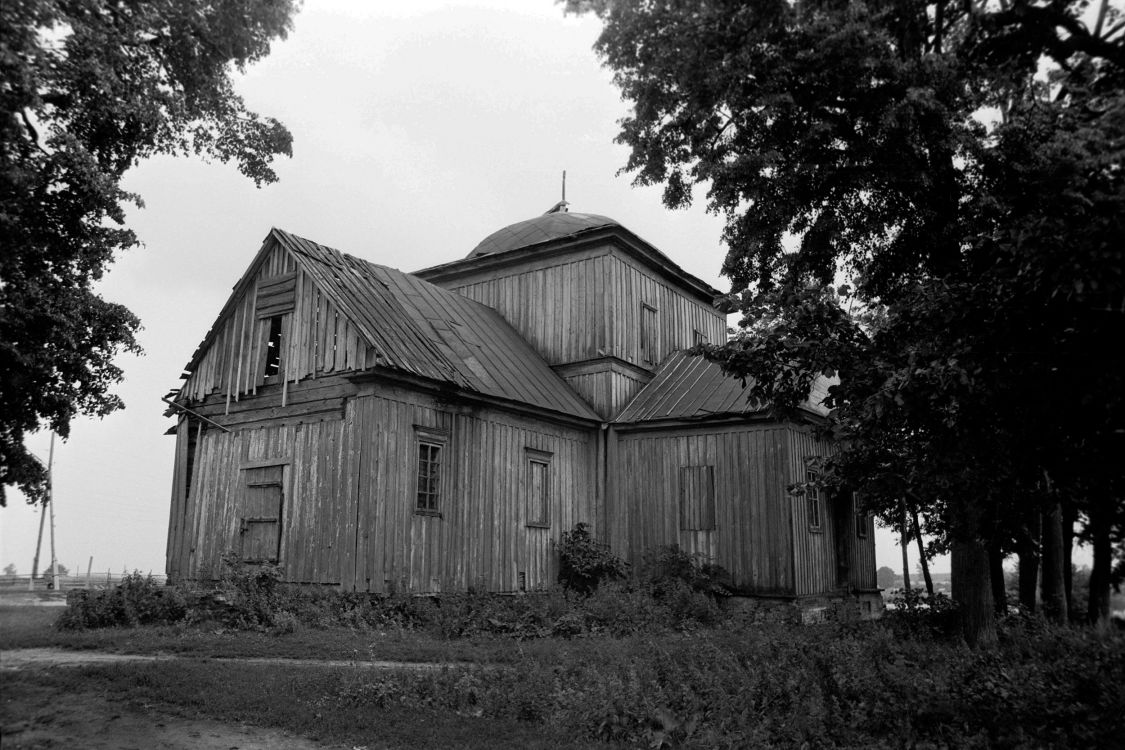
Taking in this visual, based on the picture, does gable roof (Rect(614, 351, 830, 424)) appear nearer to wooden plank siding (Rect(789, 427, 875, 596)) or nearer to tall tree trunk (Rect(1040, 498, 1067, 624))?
wooden plank siding (Rect(789, 427, 875, 596))

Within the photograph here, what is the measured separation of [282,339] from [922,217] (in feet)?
42.1

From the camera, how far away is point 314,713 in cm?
819

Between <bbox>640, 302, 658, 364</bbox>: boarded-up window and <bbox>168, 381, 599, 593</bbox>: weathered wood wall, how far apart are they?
4.76 m

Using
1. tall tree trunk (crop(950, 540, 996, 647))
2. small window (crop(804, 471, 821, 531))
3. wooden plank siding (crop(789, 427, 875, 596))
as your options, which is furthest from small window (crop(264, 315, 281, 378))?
tall tree trunk (crop(950, 540, 996, 647))

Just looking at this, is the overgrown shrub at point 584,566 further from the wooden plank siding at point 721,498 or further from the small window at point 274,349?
the small window at point 274,349

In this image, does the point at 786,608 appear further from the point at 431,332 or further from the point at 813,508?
the point at 431,332

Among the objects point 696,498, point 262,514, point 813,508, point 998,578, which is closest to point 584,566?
point 696,498

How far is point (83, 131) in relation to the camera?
8.88 metres

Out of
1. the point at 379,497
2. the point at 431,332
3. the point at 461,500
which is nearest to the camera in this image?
the point at 379,497

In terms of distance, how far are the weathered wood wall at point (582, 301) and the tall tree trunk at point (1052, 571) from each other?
436 inches

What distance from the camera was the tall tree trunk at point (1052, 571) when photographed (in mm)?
15859

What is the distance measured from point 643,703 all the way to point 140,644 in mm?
7342

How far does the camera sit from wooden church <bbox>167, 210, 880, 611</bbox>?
1612 centimetres

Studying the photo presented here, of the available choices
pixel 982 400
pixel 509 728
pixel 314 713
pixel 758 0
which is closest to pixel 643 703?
pixel 509 728
